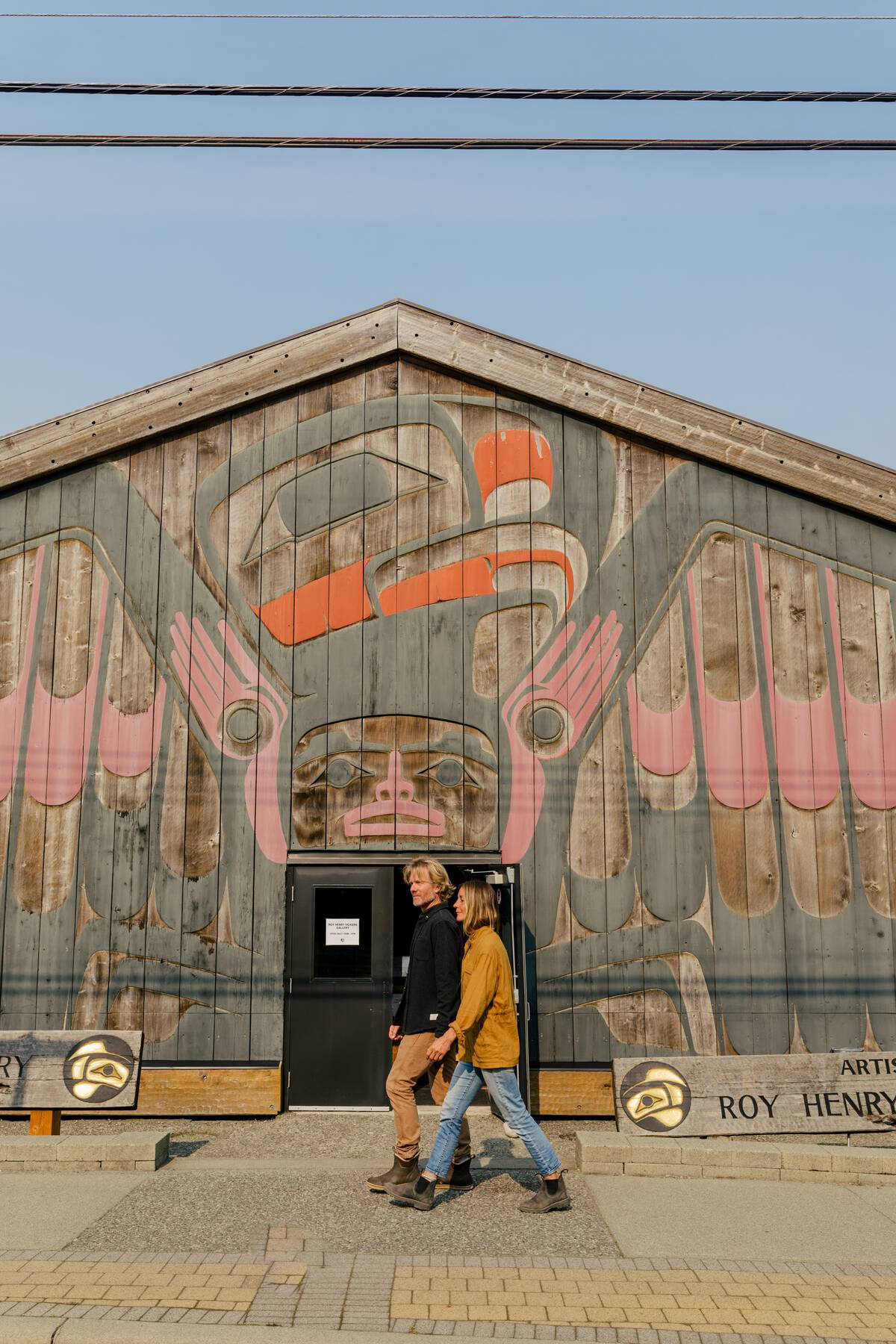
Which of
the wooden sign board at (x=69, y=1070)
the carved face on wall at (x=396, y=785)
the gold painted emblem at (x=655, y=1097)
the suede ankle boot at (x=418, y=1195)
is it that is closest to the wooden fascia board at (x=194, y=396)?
the carved face on wall at (x=396, y=785)

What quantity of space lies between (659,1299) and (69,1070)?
15.1 feet

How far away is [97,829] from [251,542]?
2.69 m

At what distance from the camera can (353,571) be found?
1027 cm

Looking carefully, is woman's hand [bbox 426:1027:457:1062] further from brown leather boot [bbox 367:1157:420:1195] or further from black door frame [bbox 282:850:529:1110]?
black door frame [bbox 282:850:529:1110]

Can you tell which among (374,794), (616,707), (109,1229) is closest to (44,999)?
(374,794)

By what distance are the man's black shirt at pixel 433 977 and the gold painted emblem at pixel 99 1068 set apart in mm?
2364

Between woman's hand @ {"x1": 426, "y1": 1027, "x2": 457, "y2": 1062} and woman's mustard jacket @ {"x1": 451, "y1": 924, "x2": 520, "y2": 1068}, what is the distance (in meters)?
0.04

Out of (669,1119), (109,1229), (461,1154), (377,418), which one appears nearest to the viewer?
(109,1229)

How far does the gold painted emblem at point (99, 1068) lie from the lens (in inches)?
327

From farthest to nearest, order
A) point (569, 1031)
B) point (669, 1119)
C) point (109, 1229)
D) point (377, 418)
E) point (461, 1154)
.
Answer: point (377, 418) < point (569, 1031) < point (669, 1119) < point (461, 1154) < point (109, 1229)

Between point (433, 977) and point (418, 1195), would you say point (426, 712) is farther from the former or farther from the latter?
point (418, 1195)

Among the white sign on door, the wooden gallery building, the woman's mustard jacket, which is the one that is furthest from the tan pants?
the white sign on door

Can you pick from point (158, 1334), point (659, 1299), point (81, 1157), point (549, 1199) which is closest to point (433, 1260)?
point (549, 1199)

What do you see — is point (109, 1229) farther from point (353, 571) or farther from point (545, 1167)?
point (353, 571)
